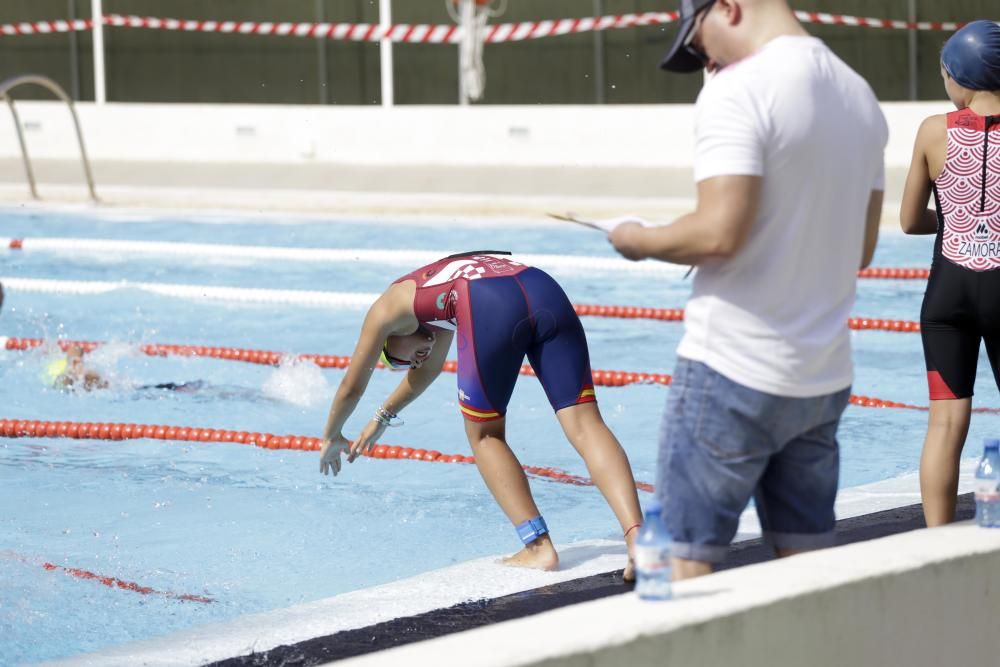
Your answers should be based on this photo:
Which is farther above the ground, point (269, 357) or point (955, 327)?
point (955, 327)

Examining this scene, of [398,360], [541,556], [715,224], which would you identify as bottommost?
[541,556]

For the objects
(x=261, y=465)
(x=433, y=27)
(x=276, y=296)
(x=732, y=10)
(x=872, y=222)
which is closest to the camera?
(x=732, y=10)

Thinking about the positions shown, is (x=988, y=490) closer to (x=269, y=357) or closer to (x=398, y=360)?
(x=398, y=360)

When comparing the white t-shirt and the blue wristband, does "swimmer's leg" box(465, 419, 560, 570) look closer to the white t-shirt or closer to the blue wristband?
the blue wristband

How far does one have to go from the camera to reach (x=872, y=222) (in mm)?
2770

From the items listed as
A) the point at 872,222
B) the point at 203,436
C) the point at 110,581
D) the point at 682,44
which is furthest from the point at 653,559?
the point at 203,436

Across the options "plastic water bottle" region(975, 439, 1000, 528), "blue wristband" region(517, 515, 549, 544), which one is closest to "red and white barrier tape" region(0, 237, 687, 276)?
"blue wristband" region(517, 515, 549, 544)

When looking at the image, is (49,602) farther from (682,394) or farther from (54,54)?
(54,54)

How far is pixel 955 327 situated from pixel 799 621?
1528mm

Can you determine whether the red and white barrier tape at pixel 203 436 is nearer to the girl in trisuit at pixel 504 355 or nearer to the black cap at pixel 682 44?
the girl in trisuit at pixel 504 355

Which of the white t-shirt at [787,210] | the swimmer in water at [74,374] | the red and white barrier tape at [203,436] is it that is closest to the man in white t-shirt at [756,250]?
the white t-shirt at [787,210]

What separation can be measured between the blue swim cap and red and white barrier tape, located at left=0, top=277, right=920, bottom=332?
4955 mm

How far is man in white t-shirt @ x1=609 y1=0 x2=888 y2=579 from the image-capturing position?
2426 millimetres

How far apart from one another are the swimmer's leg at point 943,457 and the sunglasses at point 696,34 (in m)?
1.64
